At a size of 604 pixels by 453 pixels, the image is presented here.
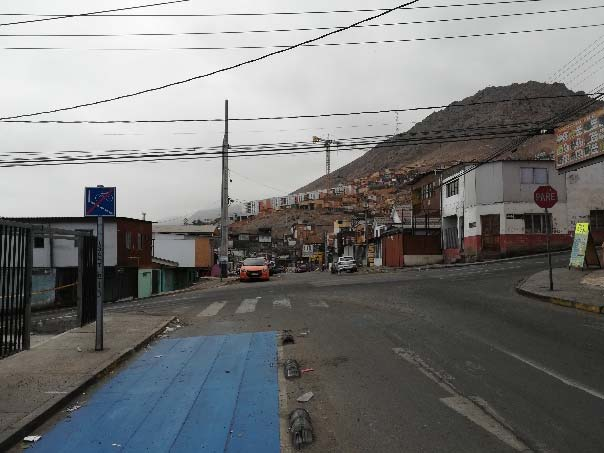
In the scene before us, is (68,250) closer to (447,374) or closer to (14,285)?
(14,285)

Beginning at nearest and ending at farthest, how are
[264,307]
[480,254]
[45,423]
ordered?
[45,423]
[264,307]
[480,254]

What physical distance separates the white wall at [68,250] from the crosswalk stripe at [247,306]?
20277 mm

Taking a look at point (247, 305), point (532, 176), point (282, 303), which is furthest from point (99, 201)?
point (532, 176)

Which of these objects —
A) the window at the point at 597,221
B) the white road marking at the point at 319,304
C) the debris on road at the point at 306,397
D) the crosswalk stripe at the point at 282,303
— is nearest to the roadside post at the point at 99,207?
the debris on road at the point at 306,397

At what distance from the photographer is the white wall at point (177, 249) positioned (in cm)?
6134

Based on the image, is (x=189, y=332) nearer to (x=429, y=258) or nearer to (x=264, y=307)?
(x=264, y=307)

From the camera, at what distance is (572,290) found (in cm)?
1602

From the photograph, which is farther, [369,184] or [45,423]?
[369,184]

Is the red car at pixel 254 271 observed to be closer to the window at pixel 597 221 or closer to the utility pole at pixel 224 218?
the utility pole at pixel 224 218

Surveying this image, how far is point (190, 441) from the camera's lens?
17.0ft

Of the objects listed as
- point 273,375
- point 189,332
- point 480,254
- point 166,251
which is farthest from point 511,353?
point 166,251

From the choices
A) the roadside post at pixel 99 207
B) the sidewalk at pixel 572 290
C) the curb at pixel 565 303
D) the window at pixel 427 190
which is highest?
the window at pixel 427 190

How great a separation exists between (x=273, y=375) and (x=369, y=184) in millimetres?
181454

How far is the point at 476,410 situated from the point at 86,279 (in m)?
8.34
